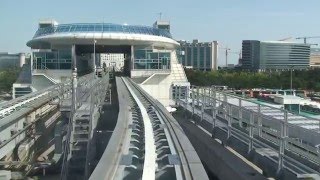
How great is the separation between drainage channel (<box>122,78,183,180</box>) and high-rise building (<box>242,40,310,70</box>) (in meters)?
157

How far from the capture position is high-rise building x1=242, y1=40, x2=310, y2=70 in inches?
6462

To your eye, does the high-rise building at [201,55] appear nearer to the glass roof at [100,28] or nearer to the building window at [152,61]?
the glass roof at [100,28]

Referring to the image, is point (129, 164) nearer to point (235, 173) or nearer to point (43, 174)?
point (235, 173)

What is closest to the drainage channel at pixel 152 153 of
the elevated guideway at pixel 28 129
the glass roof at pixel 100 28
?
the elevated guideway at pixel 28 129

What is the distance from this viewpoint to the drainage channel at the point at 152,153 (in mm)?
6340

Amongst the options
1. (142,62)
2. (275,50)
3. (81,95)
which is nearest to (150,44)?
(142,62)

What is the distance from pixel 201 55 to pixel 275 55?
30.8 m

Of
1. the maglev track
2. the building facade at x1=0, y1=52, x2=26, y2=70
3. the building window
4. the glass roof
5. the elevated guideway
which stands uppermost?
the glass roof

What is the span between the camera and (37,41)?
5434cm

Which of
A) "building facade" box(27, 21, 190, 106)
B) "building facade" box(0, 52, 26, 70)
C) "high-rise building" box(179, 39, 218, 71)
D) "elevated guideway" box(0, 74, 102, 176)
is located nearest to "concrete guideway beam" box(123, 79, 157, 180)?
"elevated guideway" box(0, 74, 102, 176)

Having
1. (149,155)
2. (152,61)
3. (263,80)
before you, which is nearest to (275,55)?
(263,80)

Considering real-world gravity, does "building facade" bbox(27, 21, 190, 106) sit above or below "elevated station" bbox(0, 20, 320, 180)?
above

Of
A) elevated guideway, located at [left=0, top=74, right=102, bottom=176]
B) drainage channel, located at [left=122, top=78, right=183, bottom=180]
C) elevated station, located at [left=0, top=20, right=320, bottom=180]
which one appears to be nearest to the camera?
drainage channel, located at [left=122, top=78, right=183, bottom=180]

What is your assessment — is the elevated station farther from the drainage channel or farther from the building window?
the building window
